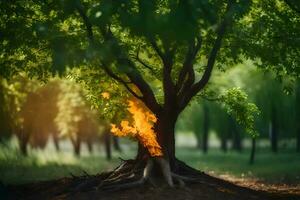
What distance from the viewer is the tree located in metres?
11.8

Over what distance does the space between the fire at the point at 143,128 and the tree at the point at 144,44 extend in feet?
0.74

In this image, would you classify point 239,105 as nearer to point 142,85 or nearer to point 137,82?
point 142,85

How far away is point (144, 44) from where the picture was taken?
1906 cm

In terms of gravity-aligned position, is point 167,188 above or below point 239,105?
below

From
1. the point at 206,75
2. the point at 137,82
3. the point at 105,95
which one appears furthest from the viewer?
the point at 105,95

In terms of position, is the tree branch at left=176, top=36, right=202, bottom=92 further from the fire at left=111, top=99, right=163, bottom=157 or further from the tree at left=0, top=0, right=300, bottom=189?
the fire at left=111, top=99, right=163, bottom=157

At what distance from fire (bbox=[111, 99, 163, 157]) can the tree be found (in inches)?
8.9

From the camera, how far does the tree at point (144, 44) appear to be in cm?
1184

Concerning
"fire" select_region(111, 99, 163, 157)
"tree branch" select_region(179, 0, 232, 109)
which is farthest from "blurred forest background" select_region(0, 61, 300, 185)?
"tree branch" select_region(179, 0, 232, 109)

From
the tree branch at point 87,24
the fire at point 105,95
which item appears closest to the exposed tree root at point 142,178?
the fire at point 105,95

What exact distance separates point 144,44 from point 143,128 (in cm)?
319

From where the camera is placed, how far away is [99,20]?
438 inches

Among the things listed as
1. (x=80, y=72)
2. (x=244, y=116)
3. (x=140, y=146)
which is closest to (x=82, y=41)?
(x=80, y=72)

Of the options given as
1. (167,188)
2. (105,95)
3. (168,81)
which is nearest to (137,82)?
(168,81)
